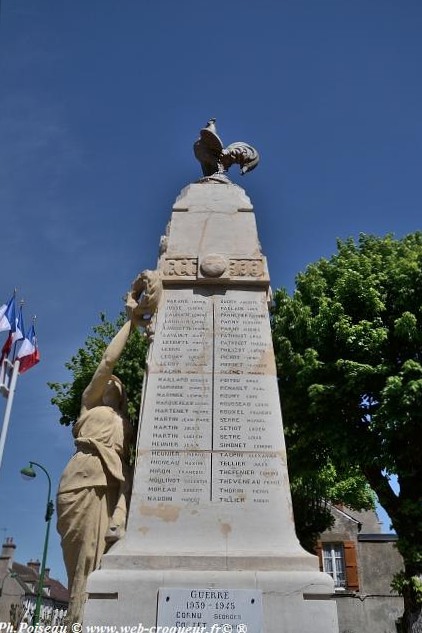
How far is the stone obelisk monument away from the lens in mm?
5102

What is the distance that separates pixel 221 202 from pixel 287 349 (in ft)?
29.0

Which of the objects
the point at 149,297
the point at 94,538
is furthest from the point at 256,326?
the point at 94,538

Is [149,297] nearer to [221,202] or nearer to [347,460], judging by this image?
[221,202]

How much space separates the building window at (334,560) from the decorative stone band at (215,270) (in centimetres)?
2435

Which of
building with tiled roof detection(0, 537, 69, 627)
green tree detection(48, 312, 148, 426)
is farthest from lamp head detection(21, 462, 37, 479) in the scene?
building with tiled roof detection(0, 537, 69, 627)

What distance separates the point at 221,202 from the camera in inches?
349

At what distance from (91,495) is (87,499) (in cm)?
6

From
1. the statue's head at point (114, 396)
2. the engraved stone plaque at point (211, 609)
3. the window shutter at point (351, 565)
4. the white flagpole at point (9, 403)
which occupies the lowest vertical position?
the engraved stone plaque at point (211, 609)

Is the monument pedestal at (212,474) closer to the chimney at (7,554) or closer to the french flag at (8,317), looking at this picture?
the french flag at (8,317)

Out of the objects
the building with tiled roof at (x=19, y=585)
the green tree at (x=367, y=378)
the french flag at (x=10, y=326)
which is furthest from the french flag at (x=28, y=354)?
the building with tiled roof at (x=19, y=585)

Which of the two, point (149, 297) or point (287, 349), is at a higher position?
point (287, 349)

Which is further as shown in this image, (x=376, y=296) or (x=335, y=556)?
(x=335, y=556)

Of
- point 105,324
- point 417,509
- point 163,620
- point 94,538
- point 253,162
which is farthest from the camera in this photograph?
point 105,324

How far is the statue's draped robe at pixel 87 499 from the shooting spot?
6.03m
